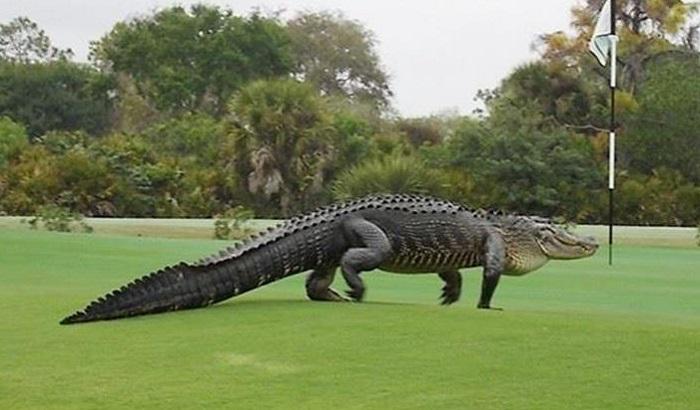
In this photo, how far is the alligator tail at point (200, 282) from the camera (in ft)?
26.5

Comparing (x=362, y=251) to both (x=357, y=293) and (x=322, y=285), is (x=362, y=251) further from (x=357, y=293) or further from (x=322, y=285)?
(x=322, y=285)

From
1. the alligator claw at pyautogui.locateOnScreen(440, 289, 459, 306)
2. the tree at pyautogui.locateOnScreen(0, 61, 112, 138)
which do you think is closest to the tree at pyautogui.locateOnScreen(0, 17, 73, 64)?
the tree at pyautogui.locateOnScreen(0, 61, 112, 138)

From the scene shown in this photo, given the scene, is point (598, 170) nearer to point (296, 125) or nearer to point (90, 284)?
point (296, 125)

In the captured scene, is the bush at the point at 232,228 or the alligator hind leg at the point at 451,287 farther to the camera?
the bush at the point at 232,228

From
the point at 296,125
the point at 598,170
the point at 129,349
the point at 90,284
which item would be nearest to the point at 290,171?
the point at 296,125

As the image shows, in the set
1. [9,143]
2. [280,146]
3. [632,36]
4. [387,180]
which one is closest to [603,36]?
[387,180]

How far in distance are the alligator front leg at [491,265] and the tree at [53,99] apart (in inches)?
1918

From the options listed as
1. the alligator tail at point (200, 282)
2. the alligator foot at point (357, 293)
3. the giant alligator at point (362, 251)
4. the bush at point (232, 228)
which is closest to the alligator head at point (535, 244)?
the giant alligator at point (362, 251)

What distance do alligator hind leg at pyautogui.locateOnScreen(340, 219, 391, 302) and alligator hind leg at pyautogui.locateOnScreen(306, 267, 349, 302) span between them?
183 mm

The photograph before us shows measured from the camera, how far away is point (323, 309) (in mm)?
8180

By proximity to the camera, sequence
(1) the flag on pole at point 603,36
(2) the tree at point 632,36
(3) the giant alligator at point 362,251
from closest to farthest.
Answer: (3) the giant alligator at point 362,251, (1) the flag on pole at point 603,36, (2) the tree at point 632,36

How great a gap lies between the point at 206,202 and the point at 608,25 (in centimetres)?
1446

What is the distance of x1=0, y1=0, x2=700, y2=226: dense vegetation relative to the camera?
31781mm

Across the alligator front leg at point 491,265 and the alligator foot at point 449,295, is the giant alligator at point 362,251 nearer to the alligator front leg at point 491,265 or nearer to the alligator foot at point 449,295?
the alligator front leg at point 491,265
